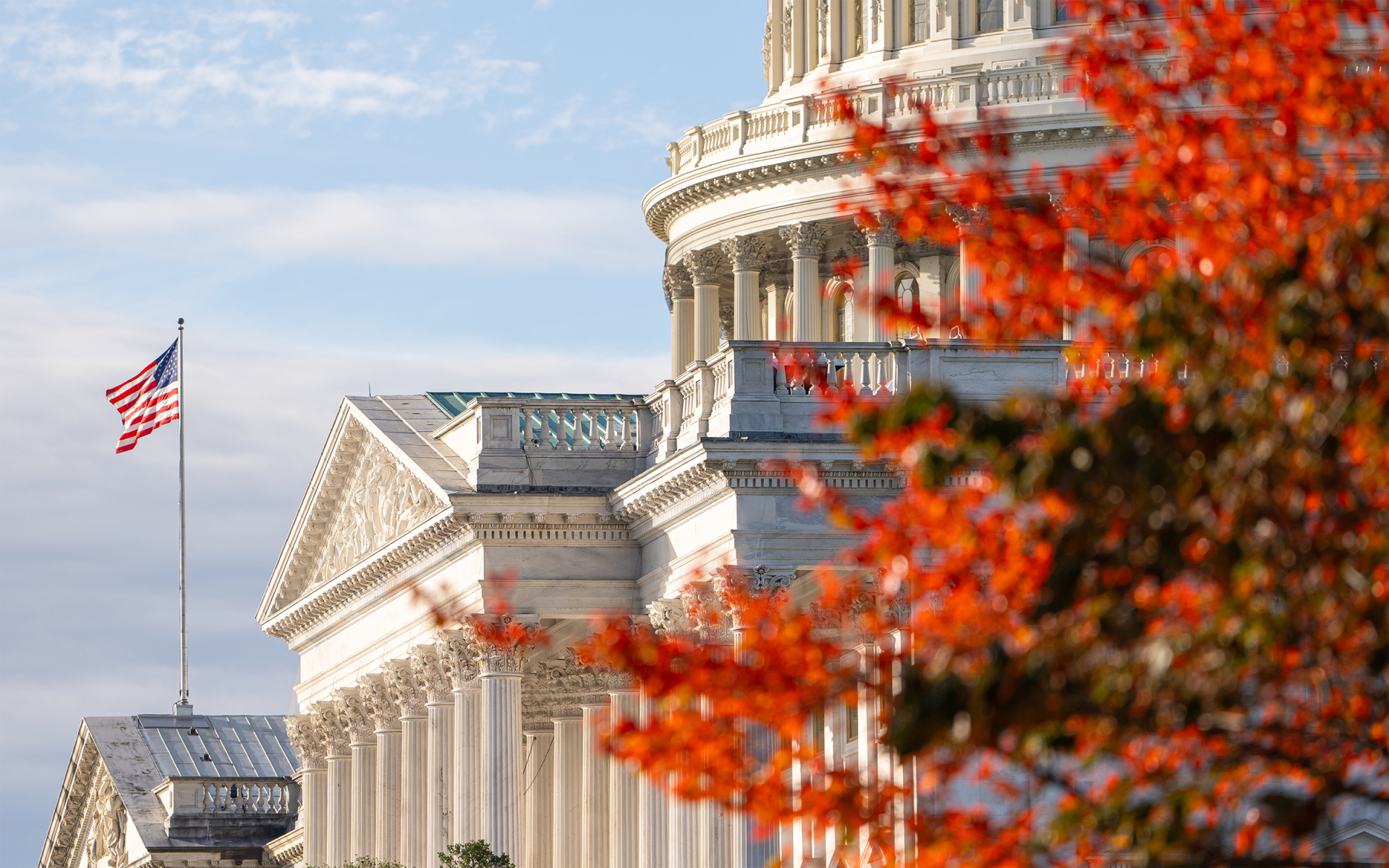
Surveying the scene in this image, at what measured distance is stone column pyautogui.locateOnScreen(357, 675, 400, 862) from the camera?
244ft

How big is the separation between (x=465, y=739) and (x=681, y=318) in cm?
2618

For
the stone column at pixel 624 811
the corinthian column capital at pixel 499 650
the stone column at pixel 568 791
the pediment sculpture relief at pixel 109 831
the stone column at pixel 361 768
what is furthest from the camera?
the pediment sculpture relief at pixel 109 831

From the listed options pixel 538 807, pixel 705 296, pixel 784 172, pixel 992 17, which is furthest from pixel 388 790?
pixel 992 17

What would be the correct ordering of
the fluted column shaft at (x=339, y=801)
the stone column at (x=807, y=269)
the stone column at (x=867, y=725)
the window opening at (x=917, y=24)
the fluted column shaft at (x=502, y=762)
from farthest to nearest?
the window opening at (x=917, y=24)
the stone column at (x=807, y=269)
the fluted column shaft at (x=339, y=801)
the fluted column shaft at (x=502, y=762)
the stone column at (x=867, y=725)

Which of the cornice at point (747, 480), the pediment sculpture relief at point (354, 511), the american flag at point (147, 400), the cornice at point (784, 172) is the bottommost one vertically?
the cornice at point (747, 480)

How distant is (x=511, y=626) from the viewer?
59469 millimetres

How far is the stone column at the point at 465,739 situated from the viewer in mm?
64562

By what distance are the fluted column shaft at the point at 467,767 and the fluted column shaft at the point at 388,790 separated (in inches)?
335

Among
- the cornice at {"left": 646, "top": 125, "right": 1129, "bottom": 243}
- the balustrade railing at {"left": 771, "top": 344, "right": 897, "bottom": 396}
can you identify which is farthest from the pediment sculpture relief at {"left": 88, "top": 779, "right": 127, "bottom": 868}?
the balustrade railing at {"left": 771, "top": 344, "right": 897, "bottom": 396}

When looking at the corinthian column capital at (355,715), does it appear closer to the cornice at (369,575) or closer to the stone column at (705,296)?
the cornice at (369,575)

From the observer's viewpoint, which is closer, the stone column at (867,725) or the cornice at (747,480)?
the stone column at (867,725)

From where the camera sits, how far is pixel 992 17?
82562 mm

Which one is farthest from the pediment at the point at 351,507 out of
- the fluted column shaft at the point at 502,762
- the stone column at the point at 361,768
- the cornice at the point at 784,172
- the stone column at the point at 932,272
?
the stone column at the point at 932,272

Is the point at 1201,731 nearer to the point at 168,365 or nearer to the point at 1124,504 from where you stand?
the point at 1124,504
